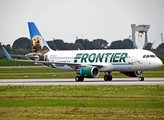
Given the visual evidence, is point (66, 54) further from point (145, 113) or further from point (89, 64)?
point (145, 113)

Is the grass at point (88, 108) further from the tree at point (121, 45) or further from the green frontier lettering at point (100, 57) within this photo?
the tree at point (121, 45)

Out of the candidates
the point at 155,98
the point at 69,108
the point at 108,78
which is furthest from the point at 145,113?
the point at 108,78

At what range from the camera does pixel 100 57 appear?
1730 inches

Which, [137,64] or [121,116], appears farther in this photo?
[137,64]

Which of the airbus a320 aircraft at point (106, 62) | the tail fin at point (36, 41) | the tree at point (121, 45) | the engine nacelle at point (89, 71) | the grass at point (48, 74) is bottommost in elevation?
the grass at point (48, 74)

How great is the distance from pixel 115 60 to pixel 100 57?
2.37m

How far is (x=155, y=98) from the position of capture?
21703 mm

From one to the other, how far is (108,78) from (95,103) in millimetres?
24915

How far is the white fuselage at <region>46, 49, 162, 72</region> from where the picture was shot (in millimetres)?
41062

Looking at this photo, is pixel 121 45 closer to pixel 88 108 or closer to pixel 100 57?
pixel 100 57

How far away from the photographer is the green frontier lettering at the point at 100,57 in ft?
139

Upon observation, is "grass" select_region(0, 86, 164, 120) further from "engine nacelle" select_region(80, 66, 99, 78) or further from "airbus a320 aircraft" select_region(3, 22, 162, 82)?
"airbus a320 aircraft" select_region(3, 22, 162, 82)

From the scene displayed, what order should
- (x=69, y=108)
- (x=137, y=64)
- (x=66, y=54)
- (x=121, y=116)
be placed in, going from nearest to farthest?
(x=121, y=116) < (x=69, y=108) < (x=137, y=64) < (x=66, y=54)

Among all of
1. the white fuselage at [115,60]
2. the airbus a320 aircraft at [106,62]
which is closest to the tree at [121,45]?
the airbus a320 aircraft at [106,62]
